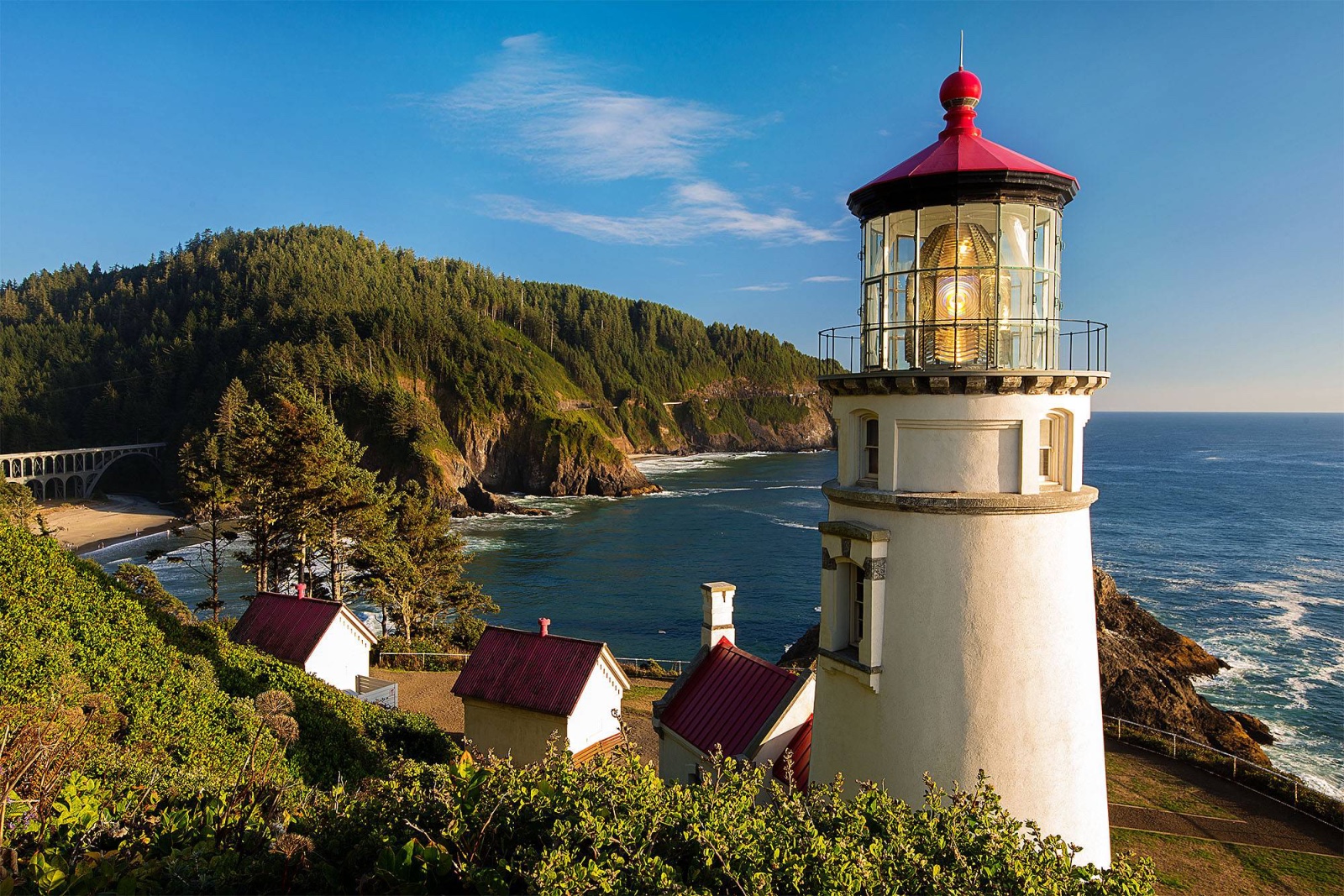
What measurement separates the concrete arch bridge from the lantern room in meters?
106

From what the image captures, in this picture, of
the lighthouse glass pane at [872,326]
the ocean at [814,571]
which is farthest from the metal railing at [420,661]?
the lighthouse glass pane at [872,326]

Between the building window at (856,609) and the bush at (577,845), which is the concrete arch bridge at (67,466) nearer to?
the bush at (577,845)

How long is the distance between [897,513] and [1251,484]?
389 ft

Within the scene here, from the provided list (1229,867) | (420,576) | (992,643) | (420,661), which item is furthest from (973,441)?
(420,576)

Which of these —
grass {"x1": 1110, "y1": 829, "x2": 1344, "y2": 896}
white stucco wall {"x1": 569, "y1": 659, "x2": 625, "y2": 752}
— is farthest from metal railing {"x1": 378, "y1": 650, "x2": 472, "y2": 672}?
grass {"x1": 1110, "y1": 829, "x2": 1344, "y2": 896}

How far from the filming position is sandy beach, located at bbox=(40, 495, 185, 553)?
63.1 meters

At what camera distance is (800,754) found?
33.5ft

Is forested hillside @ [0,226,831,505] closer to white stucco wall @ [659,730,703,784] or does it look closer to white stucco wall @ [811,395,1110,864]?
white stucco wall @ [659,730,703,784]

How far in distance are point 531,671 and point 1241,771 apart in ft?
53.3

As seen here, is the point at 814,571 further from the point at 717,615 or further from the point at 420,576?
the point at 717,615

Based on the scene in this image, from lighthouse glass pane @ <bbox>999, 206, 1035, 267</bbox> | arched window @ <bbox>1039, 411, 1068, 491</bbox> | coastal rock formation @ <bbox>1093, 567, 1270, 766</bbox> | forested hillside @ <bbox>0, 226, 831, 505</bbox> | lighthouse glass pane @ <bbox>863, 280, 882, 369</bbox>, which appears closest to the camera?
arched window @ <bbox>1039, 411, 1068, 491</bbox>

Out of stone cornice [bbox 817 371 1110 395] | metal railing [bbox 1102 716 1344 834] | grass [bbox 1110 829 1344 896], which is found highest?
stone cornice [bbox 817 371 1110 395]

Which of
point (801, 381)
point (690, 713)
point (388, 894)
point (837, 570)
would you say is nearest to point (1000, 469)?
point (837, 570)

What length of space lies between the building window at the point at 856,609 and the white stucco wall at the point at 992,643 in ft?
1.70
